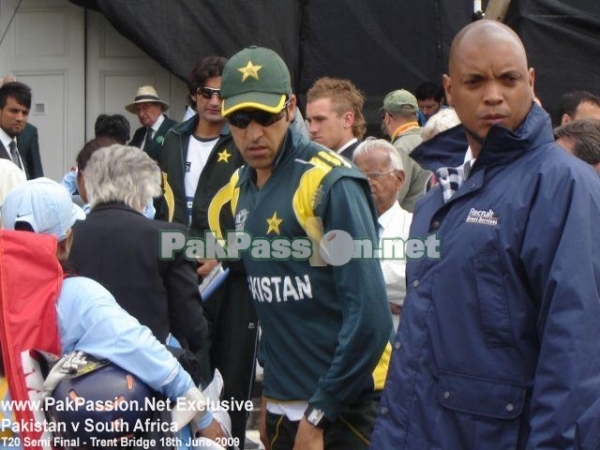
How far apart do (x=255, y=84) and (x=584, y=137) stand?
1.67 meters

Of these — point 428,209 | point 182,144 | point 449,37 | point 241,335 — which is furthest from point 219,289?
point 449,37

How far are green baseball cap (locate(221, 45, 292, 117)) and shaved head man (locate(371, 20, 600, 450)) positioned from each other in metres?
1.17

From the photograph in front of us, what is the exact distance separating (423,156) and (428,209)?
32 centimetres

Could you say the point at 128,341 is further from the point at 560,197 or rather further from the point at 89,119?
the point at 89,119

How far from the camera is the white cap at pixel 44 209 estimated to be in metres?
4.35

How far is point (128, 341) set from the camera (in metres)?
4.00

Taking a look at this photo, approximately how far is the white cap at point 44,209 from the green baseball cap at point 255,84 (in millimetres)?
739

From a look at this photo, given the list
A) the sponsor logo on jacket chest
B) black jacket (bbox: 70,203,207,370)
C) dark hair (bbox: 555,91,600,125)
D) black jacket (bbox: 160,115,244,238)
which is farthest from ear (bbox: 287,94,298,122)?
dark hair (bbox: 555,91,600,125)

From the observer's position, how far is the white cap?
14.3ft

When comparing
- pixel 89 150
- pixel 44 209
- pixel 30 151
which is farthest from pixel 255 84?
pixel 30 151

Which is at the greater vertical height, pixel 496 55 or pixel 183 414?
pixel 496 55

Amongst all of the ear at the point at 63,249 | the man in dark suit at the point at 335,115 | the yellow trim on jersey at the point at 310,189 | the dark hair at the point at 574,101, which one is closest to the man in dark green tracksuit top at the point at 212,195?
the man in dark suit at the point at 335,115

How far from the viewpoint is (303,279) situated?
4406 mm

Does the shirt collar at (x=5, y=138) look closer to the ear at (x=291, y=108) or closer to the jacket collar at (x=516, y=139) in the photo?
the ear at (x=291, y=108)
